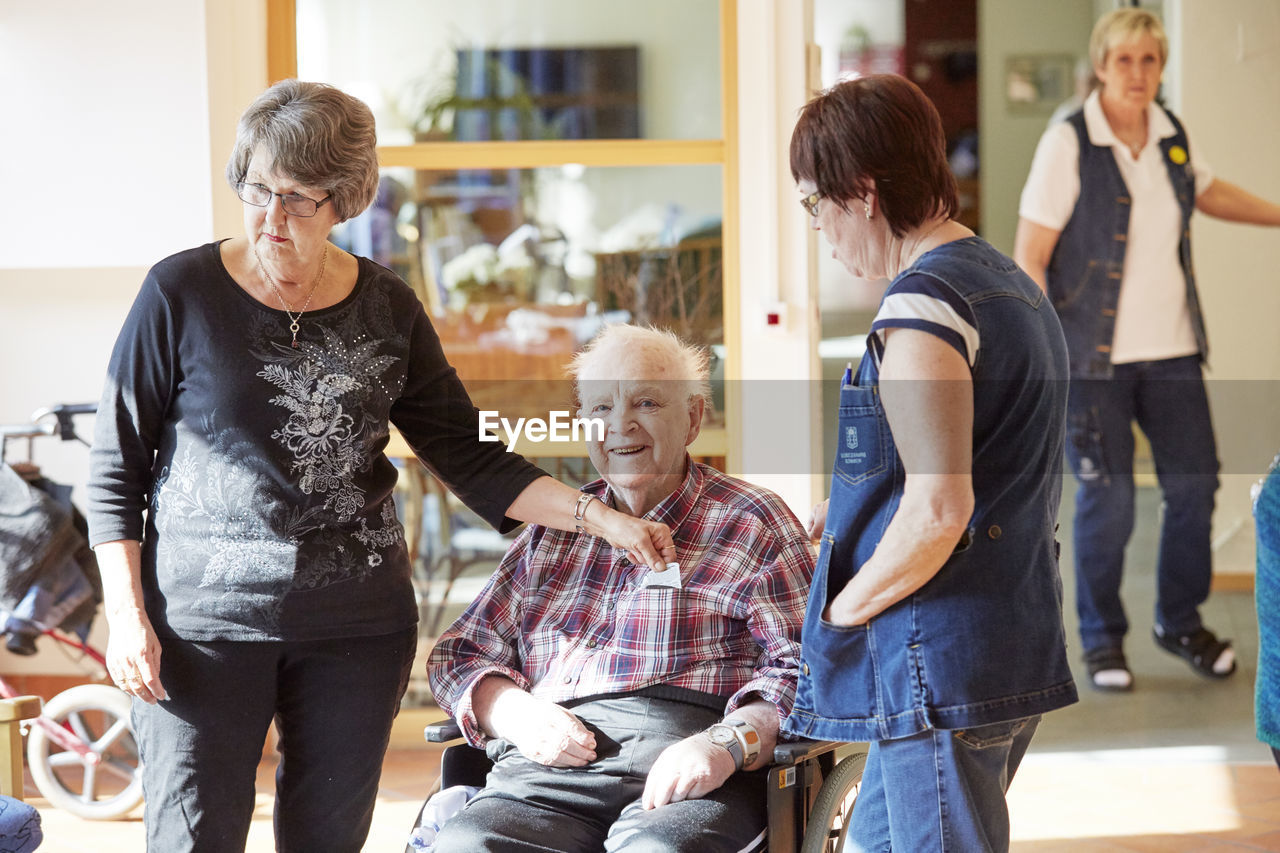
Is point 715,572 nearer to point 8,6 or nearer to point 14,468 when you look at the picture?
point 14,468

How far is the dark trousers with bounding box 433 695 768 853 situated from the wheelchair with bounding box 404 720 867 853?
0.04 metres

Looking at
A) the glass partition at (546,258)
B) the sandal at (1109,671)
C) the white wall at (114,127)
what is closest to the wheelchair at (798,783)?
the glass partition at (546,258)

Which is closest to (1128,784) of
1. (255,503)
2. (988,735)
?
(988,735)

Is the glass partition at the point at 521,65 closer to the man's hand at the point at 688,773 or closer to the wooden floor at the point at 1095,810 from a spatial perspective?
the wooden floor at the point at 1095,810

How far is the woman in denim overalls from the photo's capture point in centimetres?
138

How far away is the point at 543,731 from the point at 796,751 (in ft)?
1.29

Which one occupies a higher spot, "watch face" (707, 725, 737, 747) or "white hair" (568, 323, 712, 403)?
"white hair" (568, 323, 712, 403)

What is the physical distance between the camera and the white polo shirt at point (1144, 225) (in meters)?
3.82

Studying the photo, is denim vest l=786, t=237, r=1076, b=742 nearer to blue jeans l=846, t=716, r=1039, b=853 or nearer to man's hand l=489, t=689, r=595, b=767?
blue jeans l=846, t=716, r=1039, b=853

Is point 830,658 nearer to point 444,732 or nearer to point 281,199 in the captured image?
point 444,732

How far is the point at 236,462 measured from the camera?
67.6 inches

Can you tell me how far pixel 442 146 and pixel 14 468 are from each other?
1363 millimetres

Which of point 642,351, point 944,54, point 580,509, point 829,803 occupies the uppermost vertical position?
point 944,54

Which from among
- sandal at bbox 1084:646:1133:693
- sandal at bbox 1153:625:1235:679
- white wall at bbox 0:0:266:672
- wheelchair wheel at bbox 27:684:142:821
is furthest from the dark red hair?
sandal at bbox 1153:625:1235:679
